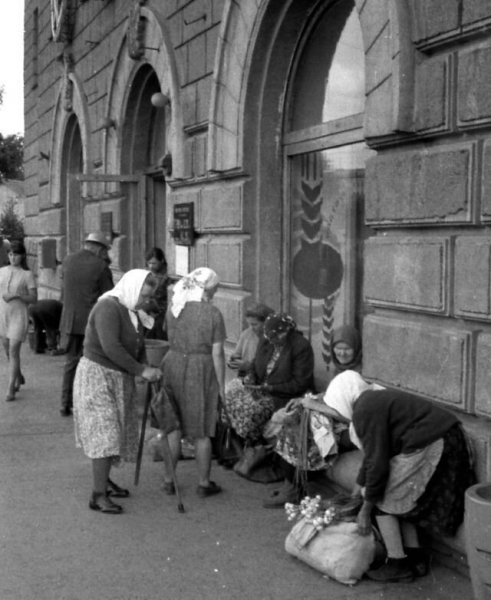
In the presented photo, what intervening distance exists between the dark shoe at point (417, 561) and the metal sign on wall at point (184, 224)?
4.88 metres

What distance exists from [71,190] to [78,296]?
25.6ft

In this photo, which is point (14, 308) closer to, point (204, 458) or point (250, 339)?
point (250, 339)

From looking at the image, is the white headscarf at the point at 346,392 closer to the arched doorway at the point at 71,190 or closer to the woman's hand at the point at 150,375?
the woman's hand at the point at 150,375

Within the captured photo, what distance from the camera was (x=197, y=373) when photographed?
624cm

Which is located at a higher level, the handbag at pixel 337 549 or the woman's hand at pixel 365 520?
the woman's hand at pixel 365 520

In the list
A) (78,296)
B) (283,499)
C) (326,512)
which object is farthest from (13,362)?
(326,512)

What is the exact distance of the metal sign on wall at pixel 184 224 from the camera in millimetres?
9055

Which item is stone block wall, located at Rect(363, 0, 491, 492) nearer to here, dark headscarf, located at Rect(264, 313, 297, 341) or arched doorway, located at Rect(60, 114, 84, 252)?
dark headscarf, located at Rect(264, 313, 297, 341)

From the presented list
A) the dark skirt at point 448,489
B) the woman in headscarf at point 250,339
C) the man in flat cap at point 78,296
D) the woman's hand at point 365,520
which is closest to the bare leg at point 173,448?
the woman in headscarf at point 250,339

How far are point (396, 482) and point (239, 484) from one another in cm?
214

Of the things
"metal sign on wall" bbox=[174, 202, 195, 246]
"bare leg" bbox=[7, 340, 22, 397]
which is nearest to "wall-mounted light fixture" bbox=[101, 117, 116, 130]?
"metal sign on wall" bbox=[174, 202, 195, 246]

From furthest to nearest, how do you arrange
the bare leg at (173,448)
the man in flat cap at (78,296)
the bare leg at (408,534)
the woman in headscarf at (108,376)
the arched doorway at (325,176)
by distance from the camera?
the man in flat cap at (78,296)
the arched doorway at (325,176)
the bare leg at (173,448)
the woman in headscarf at (108,376)
the bare leg at (408,534)

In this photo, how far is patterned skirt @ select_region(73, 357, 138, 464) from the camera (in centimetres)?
577

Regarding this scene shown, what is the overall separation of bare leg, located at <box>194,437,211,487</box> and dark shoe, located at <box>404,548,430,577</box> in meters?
1.83
